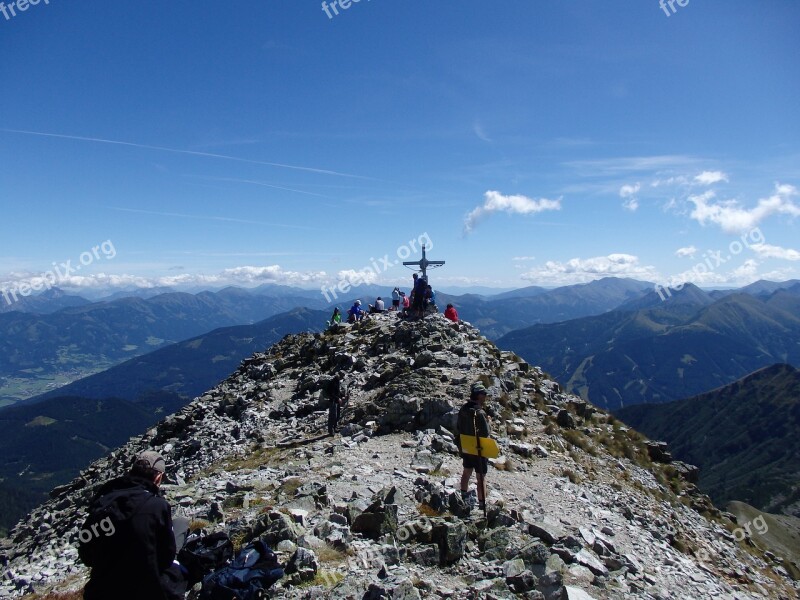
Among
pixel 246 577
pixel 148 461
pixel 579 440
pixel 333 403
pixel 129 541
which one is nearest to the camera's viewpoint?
pixel 129 541

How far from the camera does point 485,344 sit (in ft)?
122

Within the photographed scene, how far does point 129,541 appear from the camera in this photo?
6.21 metres

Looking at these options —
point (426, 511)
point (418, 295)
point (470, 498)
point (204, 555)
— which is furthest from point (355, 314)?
point (204, 555)

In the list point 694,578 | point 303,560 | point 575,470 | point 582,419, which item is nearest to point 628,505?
point 575,470

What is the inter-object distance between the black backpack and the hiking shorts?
7032mm

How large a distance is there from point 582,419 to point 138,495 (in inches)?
1123

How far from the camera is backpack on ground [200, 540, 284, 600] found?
8.47 meters

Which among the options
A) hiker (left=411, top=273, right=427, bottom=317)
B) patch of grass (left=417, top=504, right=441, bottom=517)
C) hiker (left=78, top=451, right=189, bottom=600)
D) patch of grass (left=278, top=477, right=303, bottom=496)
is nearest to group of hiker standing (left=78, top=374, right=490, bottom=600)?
hiker (left=78, top=451, right=189, bottom=600)

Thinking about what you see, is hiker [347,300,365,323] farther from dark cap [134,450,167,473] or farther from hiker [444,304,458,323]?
dark cap [134,450,167,473]

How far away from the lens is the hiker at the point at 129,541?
614 cm

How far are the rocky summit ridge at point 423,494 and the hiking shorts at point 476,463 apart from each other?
3.55 ft

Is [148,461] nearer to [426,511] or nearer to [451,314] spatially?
[426,511]

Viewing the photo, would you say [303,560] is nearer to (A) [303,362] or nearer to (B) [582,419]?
(B) [582,419]

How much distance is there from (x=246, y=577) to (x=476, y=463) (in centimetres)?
727
